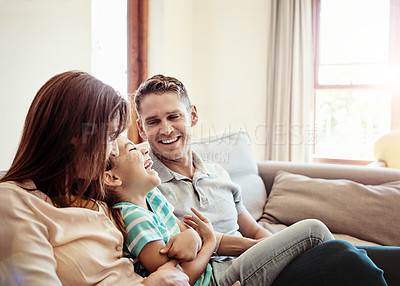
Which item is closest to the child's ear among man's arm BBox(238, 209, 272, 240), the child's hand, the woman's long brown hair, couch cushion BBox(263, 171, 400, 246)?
the woman's long brown hair

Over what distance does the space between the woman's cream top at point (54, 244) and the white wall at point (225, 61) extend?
3.05 m

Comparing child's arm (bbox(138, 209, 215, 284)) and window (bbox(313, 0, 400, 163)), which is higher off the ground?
window (bbox(313, 0, 400, 163))

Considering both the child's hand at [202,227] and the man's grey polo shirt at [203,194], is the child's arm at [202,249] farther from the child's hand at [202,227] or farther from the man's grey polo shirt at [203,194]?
the man's grey polo shirt at [203,194]

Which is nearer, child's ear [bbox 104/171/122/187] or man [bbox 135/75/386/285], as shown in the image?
child's ear [bbox 104/171/122/187]

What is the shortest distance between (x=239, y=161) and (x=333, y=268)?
1.08 metres

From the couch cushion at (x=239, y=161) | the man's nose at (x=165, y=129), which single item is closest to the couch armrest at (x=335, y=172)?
the couch cushion at (x=239, y=161)

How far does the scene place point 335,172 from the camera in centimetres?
204

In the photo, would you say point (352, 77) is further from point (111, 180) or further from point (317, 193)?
point (111, 180)

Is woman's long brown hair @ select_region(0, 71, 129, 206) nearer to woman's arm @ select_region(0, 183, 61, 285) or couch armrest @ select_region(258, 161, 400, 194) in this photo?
woman's arm @ select_region(0, 183, 61, 285)

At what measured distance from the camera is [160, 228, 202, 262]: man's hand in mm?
942

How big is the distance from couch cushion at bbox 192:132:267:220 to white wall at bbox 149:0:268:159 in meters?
1.85

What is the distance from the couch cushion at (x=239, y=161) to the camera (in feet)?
6.09

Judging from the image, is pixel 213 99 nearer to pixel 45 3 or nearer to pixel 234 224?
Answer: pixel 45 3

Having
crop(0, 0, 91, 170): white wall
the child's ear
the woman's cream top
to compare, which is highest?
crop(0, 0, 91, 170): white wall
